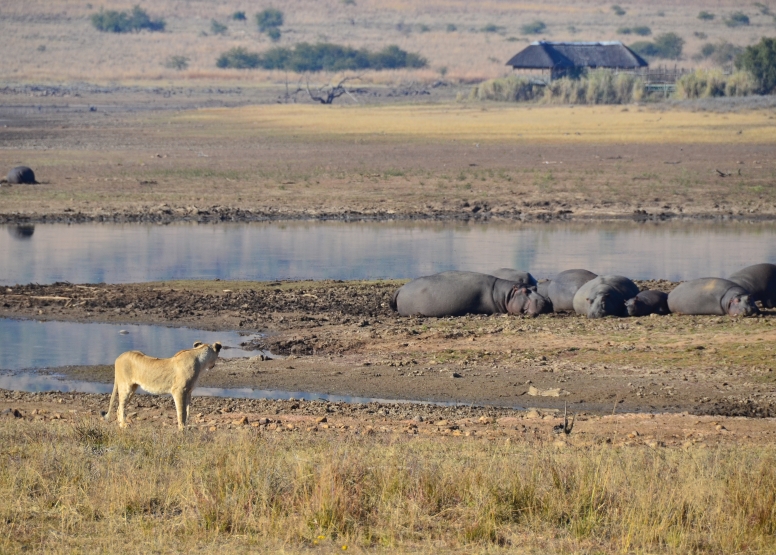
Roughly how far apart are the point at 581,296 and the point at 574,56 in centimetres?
5518

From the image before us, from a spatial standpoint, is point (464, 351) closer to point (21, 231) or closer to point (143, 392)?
point (143, 392)

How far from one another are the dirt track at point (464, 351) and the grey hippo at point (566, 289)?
28.2 inches

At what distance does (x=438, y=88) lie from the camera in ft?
265

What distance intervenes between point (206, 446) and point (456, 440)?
75.9 inches

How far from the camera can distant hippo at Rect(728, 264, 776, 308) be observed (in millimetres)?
15422

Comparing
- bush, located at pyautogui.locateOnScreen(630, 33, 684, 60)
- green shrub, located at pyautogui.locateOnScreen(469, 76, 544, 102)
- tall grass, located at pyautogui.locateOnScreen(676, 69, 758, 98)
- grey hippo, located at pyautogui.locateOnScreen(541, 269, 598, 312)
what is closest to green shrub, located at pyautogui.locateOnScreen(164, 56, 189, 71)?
bush, located at pyautogui.locateOnScreen(630, 33, 684, 60)

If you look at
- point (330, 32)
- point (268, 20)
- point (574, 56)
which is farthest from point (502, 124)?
point (268, 20)

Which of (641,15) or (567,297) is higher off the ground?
(641,15)

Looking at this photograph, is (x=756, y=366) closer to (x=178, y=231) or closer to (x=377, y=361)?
(x=377, y=361)

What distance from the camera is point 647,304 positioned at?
1526 cm

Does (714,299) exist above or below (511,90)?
below

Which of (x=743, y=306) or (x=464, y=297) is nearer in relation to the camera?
(x=743, y=306)

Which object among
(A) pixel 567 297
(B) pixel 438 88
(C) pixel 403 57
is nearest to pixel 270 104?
→ (B) pixel 438 88

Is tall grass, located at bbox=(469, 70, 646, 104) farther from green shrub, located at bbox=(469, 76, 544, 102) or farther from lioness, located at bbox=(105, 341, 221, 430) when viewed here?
lioness, located at bbox=(105, 341, 221, 430)
